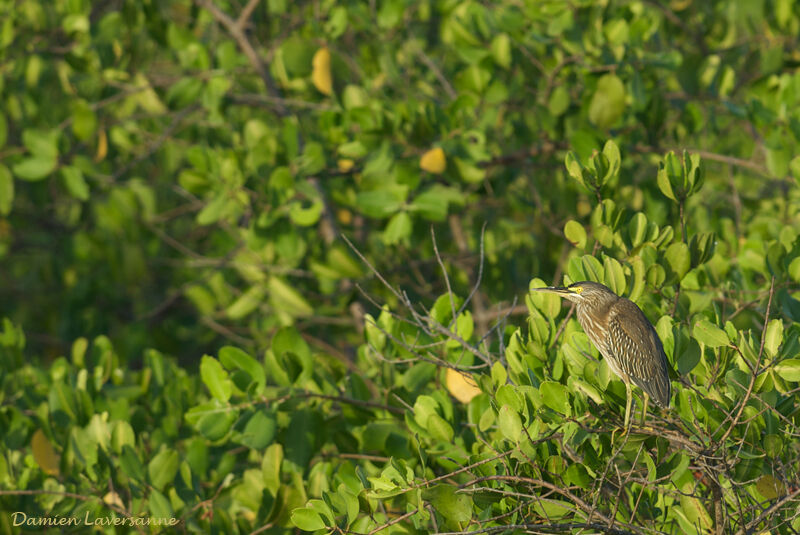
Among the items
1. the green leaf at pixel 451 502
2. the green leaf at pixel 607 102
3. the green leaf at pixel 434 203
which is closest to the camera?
the green leaf at pixel 451 502

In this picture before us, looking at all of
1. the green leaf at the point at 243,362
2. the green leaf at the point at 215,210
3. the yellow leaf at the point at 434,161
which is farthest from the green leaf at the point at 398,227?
the green leaf at the point at 243,362

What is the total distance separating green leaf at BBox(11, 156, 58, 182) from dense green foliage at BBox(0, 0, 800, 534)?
1 centimetres

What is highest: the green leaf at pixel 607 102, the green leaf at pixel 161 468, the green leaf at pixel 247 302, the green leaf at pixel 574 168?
the green leaf at pixel 574 168

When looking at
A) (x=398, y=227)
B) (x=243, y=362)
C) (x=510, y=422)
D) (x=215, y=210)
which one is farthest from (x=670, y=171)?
(x=215, y=210)

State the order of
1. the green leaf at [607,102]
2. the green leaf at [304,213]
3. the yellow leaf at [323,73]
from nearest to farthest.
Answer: the green leaf at [607,102] → the green leaf at [304,213] → the yellow leaf at [323,73]

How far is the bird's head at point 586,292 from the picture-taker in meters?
2.01

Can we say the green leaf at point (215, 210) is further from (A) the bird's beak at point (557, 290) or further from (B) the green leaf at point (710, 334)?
(B) the green leaf at point (710, 334)

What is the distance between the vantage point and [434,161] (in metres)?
3.62

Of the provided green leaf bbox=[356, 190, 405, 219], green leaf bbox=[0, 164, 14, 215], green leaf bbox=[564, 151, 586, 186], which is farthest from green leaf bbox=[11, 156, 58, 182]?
A: green leaf bbox=[564, 151, 586, 186]

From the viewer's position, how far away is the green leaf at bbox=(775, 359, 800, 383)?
1900 millimetres

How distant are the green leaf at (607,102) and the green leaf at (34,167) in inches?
107

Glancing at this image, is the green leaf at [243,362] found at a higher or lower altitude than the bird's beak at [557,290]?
lower

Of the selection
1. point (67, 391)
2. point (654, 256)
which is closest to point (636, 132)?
point (654, 256)

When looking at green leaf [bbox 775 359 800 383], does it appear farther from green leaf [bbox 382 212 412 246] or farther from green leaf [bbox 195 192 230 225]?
green leaf [bbox 195 192 230 225]
